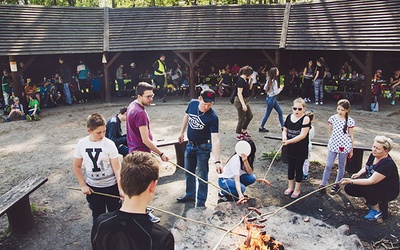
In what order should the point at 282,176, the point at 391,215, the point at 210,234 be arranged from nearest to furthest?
1. the point at 210,234
2. the point at 391,215
3. the point at 282,176

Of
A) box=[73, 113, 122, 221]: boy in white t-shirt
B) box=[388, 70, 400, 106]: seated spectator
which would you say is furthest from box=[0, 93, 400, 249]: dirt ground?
box=[73, 113, 122, 221]: boy in white t-shirt

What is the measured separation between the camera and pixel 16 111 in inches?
481

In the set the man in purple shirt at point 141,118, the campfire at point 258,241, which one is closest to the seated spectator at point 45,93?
the man in purple shirt at point 141,118

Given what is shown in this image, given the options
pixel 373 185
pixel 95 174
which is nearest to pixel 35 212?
pixel 95 174

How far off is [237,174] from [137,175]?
309cm

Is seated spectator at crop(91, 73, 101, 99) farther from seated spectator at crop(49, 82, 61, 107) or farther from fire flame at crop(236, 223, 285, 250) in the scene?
fire flame at crop(236, 223, 285, 250)

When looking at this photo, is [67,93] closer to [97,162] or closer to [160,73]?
[160,73]

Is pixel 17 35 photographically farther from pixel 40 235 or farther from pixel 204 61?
pixel 40 235

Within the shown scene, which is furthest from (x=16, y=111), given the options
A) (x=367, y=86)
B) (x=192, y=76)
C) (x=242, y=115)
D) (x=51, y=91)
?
Result: (x=367, y=86)

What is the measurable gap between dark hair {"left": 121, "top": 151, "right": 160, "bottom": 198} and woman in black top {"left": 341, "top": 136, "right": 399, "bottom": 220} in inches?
142

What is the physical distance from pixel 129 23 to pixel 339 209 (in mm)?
12900

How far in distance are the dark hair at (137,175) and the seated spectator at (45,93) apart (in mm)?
13233

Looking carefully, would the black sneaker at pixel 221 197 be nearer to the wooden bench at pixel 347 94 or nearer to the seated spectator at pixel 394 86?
the wooden bench at pixel 347 94

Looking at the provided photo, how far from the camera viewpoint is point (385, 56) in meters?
15.5
